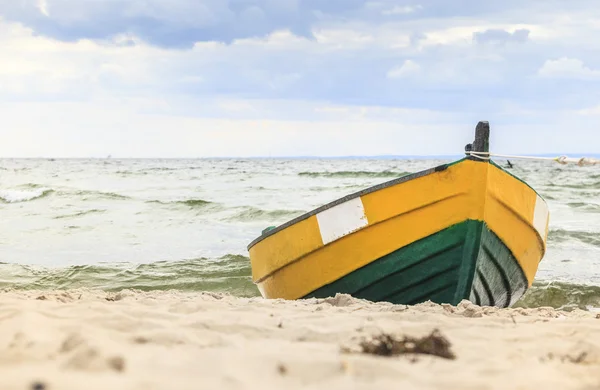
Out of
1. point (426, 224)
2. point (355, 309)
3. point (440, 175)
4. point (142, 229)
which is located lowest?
point (142, 229)

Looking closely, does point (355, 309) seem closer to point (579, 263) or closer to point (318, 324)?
point (318, 324)

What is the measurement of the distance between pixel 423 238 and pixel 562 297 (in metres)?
3.06

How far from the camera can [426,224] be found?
3.97 m

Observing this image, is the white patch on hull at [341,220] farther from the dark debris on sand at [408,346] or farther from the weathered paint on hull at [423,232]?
the dark debris on sand at [408,346]

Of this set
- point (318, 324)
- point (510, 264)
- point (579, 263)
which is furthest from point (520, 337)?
point (579, 263)

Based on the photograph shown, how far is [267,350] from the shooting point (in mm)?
2359

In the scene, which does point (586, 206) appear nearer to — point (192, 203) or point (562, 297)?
point (562, 297)

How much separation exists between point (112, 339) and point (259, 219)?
32.9 ft

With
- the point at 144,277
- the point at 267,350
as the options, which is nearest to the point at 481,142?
the point at 267,350

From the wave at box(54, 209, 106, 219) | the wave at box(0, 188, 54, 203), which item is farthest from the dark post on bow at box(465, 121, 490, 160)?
the wave at box(0, 188, 54, 203)

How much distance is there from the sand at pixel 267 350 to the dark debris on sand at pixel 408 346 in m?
0.04

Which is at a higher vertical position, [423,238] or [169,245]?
[423,238]

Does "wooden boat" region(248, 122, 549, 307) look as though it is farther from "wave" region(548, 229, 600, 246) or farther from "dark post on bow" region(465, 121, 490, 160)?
"wave" region(548, 229, 600, 246)

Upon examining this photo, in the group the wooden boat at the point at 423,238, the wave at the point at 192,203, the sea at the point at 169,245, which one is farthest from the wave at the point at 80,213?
the wooden boat at the point at 423,238
